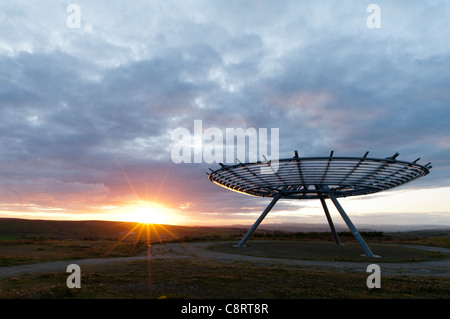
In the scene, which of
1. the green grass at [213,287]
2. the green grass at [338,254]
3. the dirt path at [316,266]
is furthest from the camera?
the green grass at [338,254]

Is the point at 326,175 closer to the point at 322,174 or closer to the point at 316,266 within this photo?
the point at 322,174

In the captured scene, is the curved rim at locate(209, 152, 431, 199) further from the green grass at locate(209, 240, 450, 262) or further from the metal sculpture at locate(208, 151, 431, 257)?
the green grass at locate(209, 240, 450, 262)

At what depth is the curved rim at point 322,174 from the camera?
1941 cm

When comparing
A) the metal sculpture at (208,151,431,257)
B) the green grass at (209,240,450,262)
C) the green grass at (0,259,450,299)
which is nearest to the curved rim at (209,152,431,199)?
the metal sculpture at (208,151,431,257)

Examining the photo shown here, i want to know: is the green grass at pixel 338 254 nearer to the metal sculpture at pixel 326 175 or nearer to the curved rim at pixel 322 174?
the metal sculpture at pixel 326 175

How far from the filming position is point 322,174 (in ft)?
73.6

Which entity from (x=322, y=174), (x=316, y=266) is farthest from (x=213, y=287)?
(x=322, y=174)

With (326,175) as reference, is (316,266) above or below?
Answer: below

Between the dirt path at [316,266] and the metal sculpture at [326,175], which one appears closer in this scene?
the dirt path at [316,266]

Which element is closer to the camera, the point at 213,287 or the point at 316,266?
the point at 213,287

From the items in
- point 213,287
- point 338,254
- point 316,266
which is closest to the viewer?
point 213,287

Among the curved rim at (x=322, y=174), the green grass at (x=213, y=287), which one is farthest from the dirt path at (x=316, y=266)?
the curved rim at (x=322, y=174)
